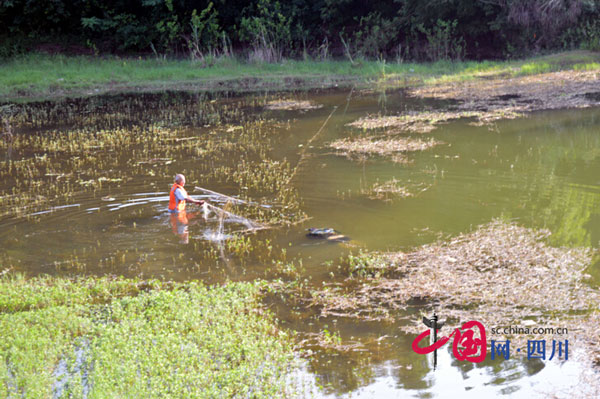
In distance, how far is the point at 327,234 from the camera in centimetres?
938

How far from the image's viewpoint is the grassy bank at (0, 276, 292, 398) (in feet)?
17.9

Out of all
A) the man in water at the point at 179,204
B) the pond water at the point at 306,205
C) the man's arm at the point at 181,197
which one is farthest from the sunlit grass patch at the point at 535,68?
the man's arm at the point at 181,197

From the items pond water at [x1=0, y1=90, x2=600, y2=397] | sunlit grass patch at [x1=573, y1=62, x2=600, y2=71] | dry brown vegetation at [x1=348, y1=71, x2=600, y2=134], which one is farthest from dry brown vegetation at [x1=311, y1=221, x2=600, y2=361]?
sunlit grass patch at [x1=573, y1=62, x2=600, y2=71]

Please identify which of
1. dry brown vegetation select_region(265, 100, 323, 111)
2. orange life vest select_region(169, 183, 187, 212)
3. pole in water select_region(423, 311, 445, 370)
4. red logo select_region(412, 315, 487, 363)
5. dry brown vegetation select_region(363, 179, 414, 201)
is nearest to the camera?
red logo select_region(412, 315, 487, 363)

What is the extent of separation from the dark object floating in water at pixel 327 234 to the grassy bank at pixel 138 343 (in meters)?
2.06

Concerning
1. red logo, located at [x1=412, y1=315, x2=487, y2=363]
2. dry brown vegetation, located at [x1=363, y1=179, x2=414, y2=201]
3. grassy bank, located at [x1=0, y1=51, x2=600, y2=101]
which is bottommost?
red logo, located at [x1=412, y1=315, x2=487, y2=363]

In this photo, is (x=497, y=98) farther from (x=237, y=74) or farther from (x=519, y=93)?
(x=237, y=74)

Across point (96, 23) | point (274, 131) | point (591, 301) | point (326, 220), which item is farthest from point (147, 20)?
point (591, 301)

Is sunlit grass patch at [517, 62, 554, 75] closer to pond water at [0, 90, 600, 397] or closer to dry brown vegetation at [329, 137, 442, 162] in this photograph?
pond water at [0, 90, 600, 397]

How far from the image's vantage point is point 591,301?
6609 millimetres

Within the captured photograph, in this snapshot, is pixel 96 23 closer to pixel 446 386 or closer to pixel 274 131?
pixel 274 131

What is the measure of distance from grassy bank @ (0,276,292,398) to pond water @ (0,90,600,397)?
0.45 meters

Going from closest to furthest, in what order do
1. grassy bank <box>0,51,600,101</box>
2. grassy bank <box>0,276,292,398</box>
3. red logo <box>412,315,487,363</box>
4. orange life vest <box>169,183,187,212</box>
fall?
grassy bank <box>0,276,292,398</box>
red logo <box>412,315,487,363</box>
orange life vest <box>169,183,187,212</box>
grassy bank <box>0,51,600,101</box>

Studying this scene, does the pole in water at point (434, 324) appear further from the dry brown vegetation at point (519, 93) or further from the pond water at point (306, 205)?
the dry brown vegetation at point (519, 93)
